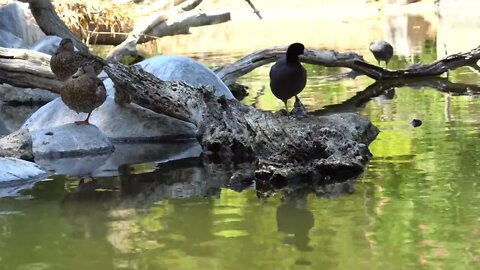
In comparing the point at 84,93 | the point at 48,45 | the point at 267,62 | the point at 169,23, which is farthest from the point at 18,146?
the point at 169,23

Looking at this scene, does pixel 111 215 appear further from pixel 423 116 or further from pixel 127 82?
pixel 423 116

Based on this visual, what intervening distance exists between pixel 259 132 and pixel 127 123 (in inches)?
84.0

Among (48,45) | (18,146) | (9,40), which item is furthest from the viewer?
(9,40)

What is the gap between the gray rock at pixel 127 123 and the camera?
26.2 feet

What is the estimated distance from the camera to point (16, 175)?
18.9ft

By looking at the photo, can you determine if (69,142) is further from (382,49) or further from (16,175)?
(382,49)

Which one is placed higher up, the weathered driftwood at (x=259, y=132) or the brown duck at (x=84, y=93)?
the brown duck at (x=84, y=93)

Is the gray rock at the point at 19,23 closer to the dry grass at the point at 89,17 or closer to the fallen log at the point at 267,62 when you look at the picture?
the dry grass at the point at 89,17

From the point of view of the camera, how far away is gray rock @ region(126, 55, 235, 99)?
885 centimetres

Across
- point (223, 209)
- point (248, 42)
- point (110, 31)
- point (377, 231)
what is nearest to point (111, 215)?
point (223, 209)

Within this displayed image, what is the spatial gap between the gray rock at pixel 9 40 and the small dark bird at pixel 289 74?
6.21 m

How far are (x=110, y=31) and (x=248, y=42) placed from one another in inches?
157

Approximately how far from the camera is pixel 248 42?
20672 millimetres

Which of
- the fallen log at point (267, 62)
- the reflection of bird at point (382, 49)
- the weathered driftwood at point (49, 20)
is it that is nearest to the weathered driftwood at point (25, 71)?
the fallen log at point (267, 62)
